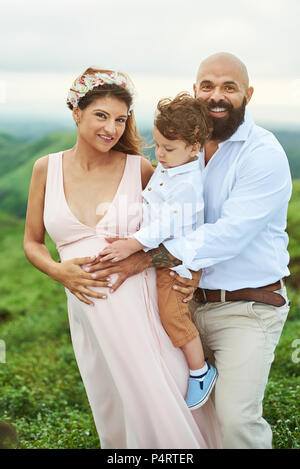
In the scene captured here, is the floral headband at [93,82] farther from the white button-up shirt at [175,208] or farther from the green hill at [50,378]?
the green hill at [50,378]

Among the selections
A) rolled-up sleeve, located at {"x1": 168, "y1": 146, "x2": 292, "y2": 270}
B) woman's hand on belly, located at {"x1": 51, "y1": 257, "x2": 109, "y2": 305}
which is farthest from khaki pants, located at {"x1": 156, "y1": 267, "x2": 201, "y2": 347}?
woman's hand on belly, located at {"x1": 51, "y1": 257, "x2": 109, "y2": 305}

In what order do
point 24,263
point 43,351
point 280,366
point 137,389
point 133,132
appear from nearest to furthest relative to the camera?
point 137,389 → point 133,132 → point 280,366 → point 43,351 → point 24,263

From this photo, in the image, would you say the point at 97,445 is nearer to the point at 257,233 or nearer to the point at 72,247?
the point at 72,247

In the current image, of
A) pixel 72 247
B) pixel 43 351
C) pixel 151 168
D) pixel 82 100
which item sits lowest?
pixel 43 351

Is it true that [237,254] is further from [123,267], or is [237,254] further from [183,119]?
[183,119]

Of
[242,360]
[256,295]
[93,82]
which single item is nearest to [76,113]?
[93,82]

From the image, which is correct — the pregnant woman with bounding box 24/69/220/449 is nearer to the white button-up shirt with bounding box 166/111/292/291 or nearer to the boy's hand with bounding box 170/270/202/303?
the boy's hand with bounding box 170/270/202/303

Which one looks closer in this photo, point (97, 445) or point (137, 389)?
point (137, 389)

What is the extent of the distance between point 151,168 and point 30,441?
6.93 feet

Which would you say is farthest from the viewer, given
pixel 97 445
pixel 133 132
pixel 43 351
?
pixel 43 351

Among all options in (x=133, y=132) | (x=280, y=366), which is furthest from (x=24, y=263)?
(x=133, y=132)

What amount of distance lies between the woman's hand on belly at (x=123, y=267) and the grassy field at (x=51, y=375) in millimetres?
1670

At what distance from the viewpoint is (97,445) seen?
3912 millimetres

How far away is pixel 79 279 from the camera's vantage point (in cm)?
274
